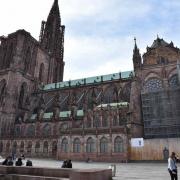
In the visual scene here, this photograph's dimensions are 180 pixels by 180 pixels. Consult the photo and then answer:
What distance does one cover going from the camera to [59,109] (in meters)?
58.4

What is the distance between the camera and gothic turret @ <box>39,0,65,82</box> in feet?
280

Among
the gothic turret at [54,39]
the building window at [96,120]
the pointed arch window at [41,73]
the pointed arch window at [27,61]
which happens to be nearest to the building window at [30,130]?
the building window at [96,120]

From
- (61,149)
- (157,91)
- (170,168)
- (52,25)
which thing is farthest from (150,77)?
(52,25)

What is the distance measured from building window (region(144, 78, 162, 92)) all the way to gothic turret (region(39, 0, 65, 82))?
4615 cm

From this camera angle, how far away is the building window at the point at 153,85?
44.4 m

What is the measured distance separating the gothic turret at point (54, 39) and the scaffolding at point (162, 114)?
48.9 meters

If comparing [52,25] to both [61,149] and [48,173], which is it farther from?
[48,173]

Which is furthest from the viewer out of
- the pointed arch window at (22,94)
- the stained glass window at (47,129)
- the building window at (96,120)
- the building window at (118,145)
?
the pointed arch window at (22,94)

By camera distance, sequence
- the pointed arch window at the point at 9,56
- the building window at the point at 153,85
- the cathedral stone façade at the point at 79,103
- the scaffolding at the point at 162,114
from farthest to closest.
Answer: the pointed arch window at the point at 9,56, the building window at the point at 153,85, the cathedral stone façade at the point at 79,103, the scaffolding at the point at 162,114

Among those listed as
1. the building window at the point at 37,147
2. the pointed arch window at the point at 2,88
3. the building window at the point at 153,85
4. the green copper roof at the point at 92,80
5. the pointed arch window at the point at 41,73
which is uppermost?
the pointed arch window at the point at 41,73

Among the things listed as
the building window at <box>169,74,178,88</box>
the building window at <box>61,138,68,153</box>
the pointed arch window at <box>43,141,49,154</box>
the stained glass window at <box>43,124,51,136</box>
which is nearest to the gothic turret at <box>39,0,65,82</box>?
the stained glass window at <box>43,124,51,136</box>

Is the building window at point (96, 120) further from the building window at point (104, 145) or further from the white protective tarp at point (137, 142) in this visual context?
the white protective tarp at point (137, 142)

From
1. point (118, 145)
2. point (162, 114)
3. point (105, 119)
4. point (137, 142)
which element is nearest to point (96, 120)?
point (105, 119)

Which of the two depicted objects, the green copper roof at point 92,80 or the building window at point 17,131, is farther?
the building window at point 17,131
